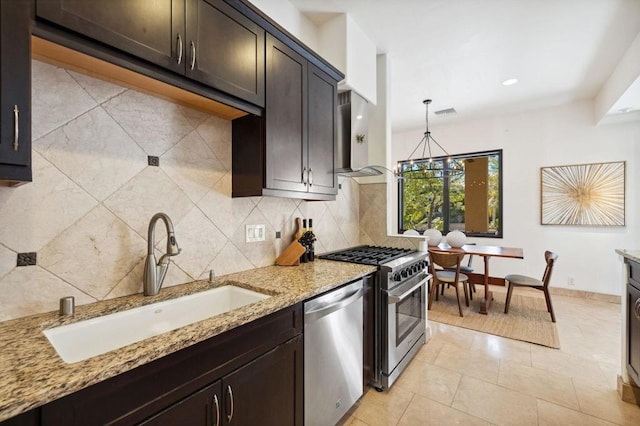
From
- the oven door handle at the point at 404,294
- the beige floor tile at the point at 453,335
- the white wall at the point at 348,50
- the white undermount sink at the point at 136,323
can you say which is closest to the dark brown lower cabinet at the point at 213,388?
the white undermount sink at the point at 136,323

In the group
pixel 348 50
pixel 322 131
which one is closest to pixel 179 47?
pixel 322 131

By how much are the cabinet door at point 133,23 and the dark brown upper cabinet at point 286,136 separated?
534 mm

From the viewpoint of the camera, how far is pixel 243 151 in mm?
1721

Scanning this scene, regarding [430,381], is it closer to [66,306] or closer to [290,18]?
[66,306]

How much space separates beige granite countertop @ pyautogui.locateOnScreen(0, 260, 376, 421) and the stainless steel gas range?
1.91 feet

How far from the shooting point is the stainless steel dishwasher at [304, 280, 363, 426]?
1457 millimetres

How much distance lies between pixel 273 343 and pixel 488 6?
9.52 feet

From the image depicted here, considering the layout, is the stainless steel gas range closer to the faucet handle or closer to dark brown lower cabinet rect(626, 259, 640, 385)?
dark brown lower cabinet rect(626, 259, 640, 385)

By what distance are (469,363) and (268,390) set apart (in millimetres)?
2086

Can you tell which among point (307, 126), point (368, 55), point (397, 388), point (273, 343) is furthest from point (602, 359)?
point (368, 55)

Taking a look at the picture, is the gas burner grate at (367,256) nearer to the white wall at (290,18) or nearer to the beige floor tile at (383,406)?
the beige floor tile at (383,406)

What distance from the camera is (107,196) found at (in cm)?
127

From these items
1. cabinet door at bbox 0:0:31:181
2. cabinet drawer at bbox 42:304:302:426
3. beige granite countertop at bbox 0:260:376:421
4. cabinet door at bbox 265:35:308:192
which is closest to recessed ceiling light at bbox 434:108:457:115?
cabinet door at bbox 265:35:308:192

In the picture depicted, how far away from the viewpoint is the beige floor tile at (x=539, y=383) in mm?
2022
